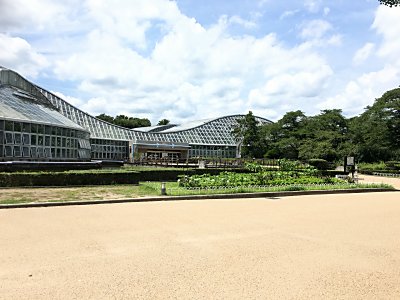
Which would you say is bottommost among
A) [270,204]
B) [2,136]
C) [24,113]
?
[270,204]

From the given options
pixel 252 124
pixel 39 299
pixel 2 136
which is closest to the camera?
pixel 39 299

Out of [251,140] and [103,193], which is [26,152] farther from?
[251,140]

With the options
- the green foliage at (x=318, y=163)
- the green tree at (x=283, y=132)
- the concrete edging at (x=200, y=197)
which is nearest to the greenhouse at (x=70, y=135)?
the green tree at (x=283, y=132)

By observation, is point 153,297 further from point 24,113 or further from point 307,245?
point 24,113

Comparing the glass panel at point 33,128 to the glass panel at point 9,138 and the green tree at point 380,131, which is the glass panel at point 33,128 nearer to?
the glass panel at point 9,138

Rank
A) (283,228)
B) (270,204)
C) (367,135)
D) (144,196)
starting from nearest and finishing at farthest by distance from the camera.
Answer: (283,228)
(270,204)
(144,196)
(367,135)

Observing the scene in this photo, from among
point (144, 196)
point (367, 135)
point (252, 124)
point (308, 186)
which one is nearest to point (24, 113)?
point (144, 196)

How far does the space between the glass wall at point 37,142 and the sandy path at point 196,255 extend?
61.0 feet

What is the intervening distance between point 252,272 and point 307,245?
228cm

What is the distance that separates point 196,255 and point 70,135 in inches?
1236

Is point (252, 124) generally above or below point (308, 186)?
above

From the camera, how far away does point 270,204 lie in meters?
14.5

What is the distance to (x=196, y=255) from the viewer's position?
681cm

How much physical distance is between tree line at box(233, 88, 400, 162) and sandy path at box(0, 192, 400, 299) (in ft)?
124
